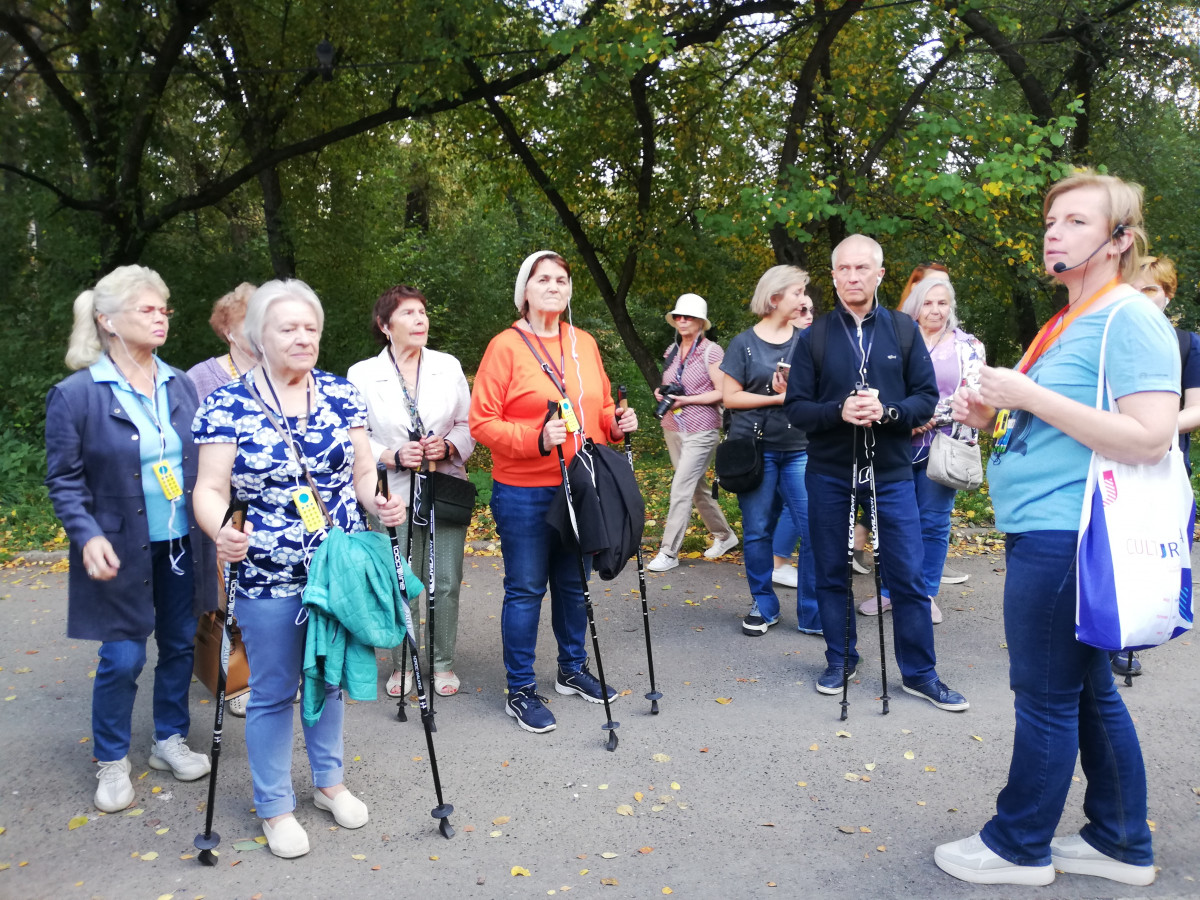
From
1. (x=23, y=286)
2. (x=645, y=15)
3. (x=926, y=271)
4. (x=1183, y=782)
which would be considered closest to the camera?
(x=1183, y=782)

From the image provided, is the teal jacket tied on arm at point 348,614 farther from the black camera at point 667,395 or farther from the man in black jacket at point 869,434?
the black camera at point 667,395

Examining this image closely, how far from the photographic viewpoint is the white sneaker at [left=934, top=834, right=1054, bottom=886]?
10.8 ft

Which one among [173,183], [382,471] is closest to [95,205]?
[173,183]

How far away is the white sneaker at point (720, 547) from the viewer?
26.5 feet

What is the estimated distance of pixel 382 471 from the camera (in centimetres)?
484

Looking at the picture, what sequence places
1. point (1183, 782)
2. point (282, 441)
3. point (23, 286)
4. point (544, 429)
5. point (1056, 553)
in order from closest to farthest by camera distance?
point (1056, 553) < point (282, 441) < point (1183, 782) < point (544, 429) < point (23, 286)

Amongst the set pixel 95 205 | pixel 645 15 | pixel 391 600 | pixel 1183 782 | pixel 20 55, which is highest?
pixel 20 55

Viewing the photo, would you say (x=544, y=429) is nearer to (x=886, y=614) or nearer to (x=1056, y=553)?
(x=1056, y=553)

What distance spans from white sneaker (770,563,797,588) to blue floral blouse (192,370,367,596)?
4.17m

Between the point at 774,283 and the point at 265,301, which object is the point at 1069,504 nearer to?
the point at 265,301

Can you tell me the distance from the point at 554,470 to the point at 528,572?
20.3 inches

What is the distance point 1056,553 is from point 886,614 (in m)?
3.46

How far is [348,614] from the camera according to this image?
345cm

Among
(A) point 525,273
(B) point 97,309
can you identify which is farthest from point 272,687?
(A) point 525,273
